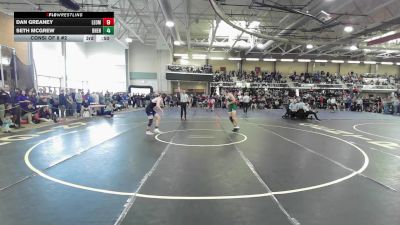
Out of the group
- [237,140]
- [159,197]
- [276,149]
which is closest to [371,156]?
[276,149]

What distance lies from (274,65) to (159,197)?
37.5 m

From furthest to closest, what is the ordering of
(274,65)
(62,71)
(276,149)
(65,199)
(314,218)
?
1. (274,65)
2. (62,71)
3. (276,149)
4. (65,199)
5. (314,218)

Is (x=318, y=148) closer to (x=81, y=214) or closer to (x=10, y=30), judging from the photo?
(x=81, y=214)

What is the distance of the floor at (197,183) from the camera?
355 cm

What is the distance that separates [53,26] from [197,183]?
26.3ft

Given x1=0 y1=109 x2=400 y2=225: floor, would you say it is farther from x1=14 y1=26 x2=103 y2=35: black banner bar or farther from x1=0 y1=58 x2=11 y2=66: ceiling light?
x1=0 y1=58 x2=11 y2=66: ceiling light

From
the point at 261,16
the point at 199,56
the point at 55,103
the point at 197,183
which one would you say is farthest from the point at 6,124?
the point at 199,56

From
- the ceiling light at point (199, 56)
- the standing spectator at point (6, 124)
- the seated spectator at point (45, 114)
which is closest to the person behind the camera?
the standing spectator at point (6, 124)

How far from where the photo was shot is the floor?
3555 millimetres

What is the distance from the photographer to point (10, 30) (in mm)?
19016

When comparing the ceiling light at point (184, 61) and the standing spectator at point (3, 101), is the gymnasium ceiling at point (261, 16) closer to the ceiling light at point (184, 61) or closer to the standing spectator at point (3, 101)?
the standing spectator at point (3, 101)

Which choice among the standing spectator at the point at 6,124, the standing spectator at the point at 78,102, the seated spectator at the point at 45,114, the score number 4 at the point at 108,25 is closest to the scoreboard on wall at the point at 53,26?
the score number 4 at the point at 108,25

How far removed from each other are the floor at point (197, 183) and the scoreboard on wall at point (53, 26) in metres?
3.64

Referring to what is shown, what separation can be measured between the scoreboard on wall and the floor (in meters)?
3.64
